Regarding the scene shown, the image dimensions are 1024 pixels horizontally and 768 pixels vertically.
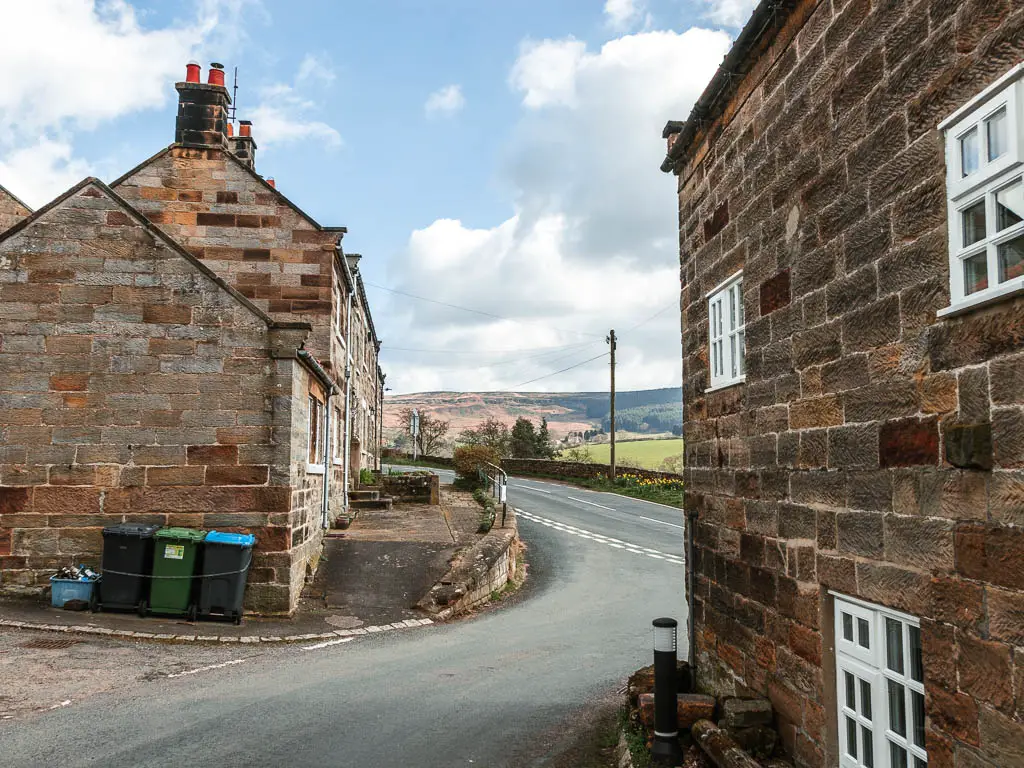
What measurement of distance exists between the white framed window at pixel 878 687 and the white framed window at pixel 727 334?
7.29ft

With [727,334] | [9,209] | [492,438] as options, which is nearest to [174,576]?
[727,334]

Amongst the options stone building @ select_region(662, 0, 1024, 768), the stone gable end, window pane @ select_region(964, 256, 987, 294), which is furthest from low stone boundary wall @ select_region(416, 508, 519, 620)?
window pane @ select_region(964, 256, 987, 294)

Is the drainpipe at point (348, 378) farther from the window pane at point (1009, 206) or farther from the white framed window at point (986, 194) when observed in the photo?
the window pane at point (1009, 206)

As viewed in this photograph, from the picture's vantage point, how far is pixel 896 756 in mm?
4664

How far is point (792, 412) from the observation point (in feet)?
18.7

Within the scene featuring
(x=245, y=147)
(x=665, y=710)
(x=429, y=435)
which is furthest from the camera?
(x=429, y=435)

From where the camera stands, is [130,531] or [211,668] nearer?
[211,668]

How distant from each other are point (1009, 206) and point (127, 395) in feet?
36.1

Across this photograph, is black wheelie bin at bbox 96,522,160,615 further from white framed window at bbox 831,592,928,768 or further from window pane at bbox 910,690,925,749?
window pane at bbox 910,690,925,749

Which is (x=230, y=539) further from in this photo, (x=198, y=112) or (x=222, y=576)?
(x=198, y=112)

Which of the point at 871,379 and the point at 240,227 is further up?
the point at 240,227

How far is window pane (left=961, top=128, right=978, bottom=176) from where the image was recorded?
3842 mm

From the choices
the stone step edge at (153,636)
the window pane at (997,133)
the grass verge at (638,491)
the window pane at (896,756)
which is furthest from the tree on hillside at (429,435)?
the window pane at (997,133)

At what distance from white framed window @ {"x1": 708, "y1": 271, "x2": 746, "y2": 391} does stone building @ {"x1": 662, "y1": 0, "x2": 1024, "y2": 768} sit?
0.08ft
